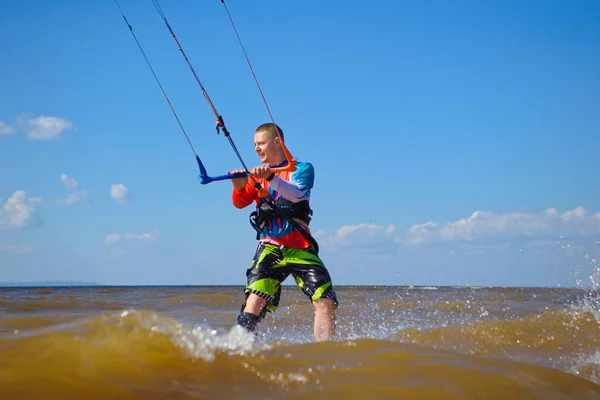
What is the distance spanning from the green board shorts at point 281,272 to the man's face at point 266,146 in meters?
0.74

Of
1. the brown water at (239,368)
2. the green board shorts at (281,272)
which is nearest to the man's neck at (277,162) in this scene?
the green board shorts at (281,272)

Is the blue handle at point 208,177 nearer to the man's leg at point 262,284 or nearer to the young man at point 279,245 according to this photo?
the young man at point 279,245

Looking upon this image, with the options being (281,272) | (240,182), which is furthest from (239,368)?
(240,182)

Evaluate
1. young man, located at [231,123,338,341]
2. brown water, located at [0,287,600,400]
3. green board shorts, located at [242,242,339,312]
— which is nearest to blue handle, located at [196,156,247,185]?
young man, located at [231,123,338,341]

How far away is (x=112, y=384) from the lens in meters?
2.59

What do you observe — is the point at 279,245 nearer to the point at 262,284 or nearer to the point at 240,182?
the point at 262,284

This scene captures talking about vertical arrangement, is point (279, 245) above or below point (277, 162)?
below

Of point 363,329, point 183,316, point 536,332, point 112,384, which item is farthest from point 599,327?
point 183,316

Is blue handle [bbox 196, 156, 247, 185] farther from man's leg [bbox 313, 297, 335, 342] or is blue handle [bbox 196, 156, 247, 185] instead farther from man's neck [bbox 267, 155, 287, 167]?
man's leg [bbox 313, 297, 335, 342]

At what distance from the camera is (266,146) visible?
194 inches

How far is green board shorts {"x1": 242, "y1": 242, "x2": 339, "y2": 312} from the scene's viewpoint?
4.68m

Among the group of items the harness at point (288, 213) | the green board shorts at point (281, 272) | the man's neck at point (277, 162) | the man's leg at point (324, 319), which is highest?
the man's neck at point (277, 162)

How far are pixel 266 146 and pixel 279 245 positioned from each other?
0.84 meters

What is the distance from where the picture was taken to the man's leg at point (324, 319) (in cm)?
449
